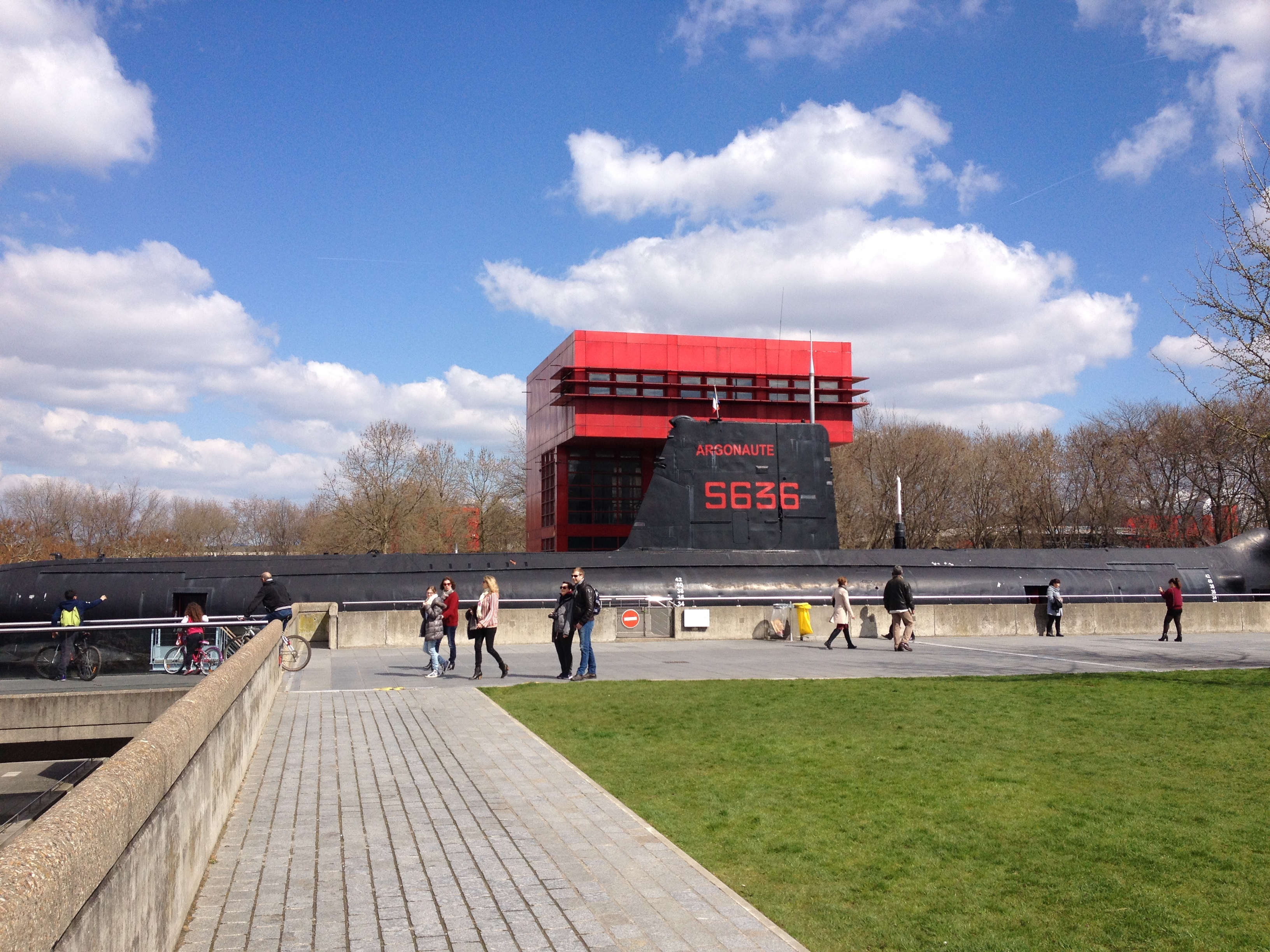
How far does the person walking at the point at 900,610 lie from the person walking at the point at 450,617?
9193mm

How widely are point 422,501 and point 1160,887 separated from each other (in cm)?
6105

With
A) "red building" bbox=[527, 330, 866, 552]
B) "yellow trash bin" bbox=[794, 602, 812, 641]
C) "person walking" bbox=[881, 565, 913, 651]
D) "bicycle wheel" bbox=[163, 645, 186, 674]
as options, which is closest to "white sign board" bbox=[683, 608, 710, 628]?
"yellow trash bin" bbox=[794, 602, 812, 641]

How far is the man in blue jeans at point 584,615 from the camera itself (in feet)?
50.8

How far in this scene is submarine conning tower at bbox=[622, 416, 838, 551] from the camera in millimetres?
23203

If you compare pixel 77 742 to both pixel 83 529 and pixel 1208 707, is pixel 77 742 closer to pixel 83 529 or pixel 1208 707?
pixel 1208 707

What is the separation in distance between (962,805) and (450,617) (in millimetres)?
10357

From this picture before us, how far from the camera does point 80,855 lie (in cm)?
302

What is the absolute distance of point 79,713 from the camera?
10188 millimetres

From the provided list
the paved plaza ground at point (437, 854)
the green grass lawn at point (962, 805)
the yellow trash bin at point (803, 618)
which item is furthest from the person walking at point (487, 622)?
the yellow trash bin at point (803, 618)

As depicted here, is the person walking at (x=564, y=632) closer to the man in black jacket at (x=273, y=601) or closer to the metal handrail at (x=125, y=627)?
the man in black jacket at (x=273, y=601)

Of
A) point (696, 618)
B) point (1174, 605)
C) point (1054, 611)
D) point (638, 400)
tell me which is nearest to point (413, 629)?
point (696, 618)

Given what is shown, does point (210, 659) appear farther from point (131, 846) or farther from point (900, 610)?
point (900, 610)

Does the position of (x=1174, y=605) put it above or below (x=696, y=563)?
below

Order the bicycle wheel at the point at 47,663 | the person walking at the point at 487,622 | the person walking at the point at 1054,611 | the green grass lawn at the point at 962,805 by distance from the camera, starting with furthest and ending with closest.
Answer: the person walking at the point at 1054,611 < the person walking at the point at 487,622 < the bicycle wheel at the point at 47,663 < the green grass lawn at the point at 962,805
